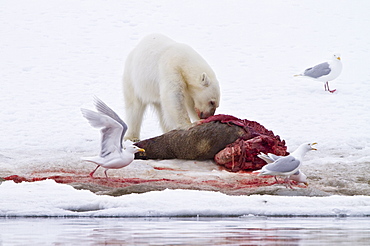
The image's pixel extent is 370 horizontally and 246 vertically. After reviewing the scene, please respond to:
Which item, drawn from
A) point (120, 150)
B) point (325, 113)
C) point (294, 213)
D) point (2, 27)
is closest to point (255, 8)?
point (2, 27)

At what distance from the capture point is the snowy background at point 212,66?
10.5m

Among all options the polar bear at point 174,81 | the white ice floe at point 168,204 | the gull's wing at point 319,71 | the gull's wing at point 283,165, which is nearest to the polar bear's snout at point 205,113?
the polar bear at point 174,81

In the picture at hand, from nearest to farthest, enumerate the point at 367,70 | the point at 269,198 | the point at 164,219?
the point at 164,219
the point at 269,198
the point at 367,70

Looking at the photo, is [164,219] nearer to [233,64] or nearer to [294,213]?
[294,213]

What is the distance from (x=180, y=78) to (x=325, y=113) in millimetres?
4228

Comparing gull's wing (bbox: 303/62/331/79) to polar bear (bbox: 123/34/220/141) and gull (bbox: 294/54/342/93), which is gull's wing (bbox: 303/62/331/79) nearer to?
gull (bbox: 294/54/342/93)

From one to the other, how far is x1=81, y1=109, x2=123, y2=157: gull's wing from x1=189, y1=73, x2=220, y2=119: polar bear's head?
321cm

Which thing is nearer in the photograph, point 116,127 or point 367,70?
point 116,127

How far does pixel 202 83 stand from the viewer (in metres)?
10.4

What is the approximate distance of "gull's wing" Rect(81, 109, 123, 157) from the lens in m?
7.18

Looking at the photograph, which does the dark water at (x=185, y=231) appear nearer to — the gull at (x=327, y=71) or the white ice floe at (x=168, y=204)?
the white ice floe at (x=168, y=204)

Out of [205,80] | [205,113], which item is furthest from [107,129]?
[205,113]

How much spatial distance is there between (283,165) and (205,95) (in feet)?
12.4

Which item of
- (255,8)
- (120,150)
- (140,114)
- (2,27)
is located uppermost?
(255,8)
